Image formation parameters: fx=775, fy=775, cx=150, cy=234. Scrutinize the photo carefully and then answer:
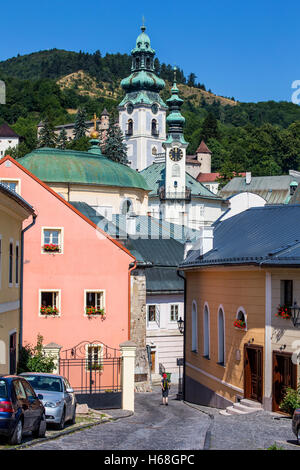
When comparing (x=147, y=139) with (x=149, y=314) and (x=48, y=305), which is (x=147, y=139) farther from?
(x=48, y=305)

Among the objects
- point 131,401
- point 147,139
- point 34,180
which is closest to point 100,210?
point 34,180

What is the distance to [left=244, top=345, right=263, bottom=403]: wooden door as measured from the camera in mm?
22578

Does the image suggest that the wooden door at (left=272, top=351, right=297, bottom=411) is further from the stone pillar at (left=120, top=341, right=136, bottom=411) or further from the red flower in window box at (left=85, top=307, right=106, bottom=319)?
the red flower in window box at (left=85, top=307, right=106, bottom=319)

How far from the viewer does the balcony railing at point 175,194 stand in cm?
11088

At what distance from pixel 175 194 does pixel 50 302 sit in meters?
79.0

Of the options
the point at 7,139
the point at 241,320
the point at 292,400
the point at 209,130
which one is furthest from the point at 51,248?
the point at 209,130

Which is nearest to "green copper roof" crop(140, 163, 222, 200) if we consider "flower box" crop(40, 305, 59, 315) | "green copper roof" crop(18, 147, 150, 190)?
"green copper roof" crop(18, 147, 150, 190)

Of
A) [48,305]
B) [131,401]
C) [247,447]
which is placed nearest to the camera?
[247,447]

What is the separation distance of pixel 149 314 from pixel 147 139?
9501 cm

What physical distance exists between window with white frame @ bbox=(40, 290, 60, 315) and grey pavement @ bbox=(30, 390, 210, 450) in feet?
26.0

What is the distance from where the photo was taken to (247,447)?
15.2m

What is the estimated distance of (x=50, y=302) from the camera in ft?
110

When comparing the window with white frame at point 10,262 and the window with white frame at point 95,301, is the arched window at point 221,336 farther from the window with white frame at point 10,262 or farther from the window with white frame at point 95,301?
the window with white frame at point 95,301

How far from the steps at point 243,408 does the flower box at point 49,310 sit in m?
11.1
